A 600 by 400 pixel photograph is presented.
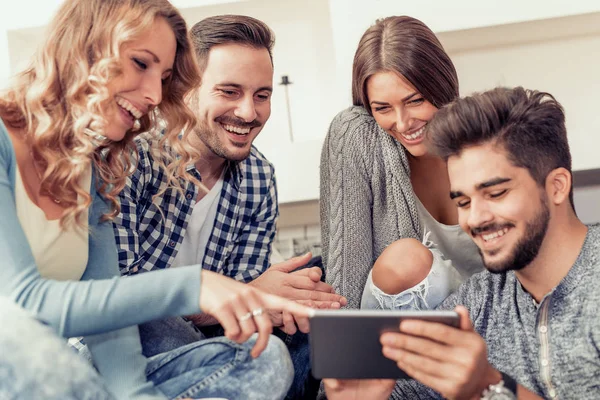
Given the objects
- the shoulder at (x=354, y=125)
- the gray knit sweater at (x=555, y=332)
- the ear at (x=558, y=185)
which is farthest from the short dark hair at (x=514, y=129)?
the shoulder at (x=354, y=125)

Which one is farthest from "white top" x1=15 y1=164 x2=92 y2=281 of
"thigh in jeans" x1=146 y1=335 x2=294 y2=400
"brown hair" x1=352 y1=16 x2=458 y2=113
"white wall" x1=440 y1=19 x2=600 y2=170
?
"white wall" x1=440 y1=19 x2=600 y2=170

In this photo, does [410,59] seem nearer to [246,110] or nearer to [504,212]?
[246,110]

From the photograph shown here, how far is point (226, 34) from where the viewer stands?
1.79 m

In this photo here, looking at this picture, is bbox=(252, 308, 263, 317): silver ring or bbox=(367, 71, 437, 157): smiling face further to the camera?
bbox=(367, 71, 437, 157): smiling face

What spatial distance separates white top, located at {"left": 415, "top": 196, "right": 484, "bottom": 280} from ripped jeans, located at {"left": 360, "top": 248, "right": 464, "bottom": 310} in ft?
0.57

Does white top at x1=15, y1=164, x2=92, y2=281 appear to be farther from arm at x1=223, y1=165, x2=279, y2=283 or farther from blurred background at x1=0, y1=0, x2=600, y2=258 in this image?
blurred background at x1=0, y1=0, x2=600, y2=258

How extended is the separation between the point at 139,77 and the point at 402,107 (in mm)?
715

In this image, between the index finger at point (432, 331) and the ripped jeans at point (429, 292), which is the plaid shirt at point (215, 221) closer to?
the ripped jeans at point (429, 292)

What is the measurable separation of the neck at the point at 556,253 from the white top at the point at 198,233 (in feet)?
2.66

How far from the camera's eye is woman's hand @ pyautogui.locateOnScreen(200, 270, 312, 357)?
103 centimetres

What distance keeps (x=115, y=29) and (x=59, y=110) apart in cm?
17

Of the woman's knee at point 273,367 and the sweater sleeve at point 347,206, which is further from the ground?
the sweater sleeve at point 347,206

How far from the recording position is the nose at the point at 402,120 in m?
1.72

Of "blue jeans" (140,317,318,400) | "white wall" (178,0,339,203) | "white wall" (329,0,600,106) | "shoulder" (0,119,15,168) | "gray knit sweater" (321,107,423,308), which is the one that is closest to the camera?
"shoulder" (0,119,15,168)
